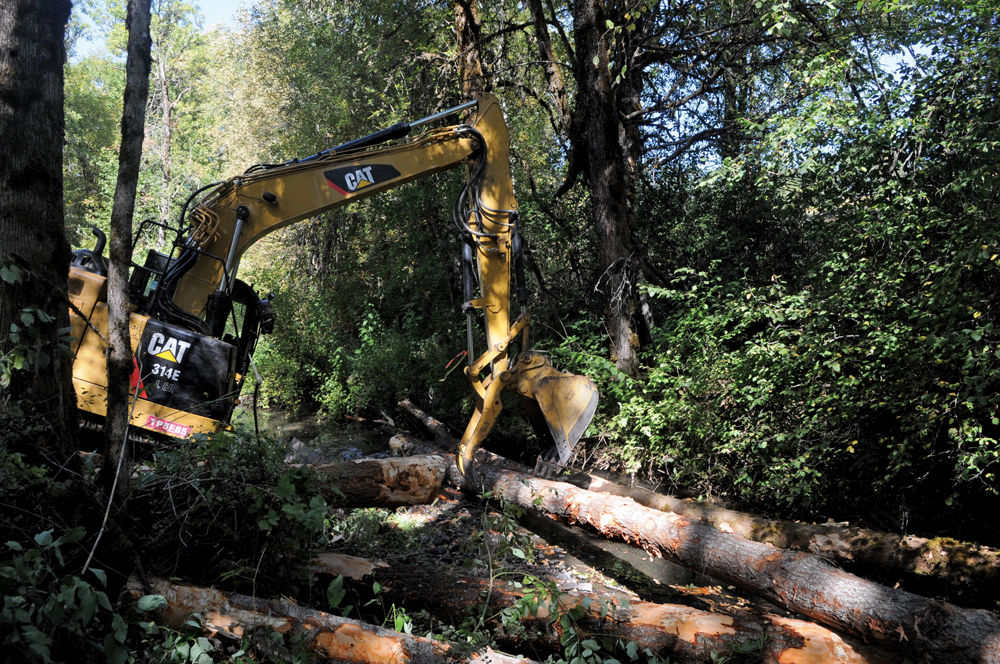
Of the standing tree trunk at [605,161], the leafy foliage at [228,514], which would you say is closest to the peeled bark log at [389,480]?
the leafy foliage at [228,514]

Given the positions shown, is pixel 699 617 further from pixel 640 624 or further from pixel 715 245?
pixel 715 245

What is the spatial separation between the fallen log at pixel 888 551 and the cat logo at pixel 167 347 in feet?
14.5

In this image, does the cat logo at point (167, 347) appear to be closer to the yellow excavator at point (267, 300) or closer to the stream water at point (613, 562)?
the yellow excavator at point (267, 300)

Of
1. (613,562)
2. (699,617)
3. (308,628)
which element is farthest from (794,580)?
(308,628)

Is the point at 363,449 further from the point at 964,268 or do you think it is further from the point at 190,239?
the point at 964,268

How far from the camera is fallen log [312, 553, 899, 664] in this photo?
3154 millimetres

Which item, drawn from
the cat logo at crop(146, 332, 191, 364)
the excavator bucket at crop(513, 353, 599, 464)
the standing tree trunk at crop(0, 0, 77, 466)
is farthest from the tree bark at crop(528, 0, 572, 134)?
the standing tree trunk at crop(0, 0, 77, 466)

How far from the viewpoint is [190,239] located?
5672 mm

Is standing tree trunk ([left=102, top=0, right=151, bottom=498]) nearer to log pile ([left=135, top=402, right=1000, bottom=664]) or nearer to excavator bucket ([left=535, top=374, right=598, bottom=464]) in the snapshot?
log pile ([left=135, top=402, right=1000, bottom=664])

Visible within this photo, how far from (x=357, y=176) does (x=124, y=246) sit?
3.27 meters

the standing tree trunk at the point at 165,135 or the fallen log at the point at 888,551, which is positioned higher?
the standing tree trunk at the point at 165,135

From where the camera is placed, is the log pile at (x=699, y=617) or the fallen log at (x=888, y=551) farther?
the fallen log at (x=888, y=551)

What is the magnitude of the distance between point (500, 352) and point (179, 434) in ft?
9.34

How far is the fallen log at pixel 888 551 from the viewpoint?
13.5 feet
